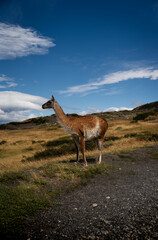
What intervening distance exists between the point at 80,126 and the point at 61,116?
132cm

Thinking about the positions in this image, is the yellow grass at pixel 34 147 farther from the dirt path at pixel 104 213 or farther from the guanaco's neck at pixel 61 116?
the dirt path at pixel 104 213

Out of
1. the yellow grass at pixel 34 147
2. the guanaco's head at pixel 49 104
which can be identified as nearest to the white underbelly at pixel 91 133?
the guanaco's head at pixel 49 104

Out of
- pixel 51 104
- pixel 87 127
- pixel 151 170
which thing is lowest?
pixel 151 170

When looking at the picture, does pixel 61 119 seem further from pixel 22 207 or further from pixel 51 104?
pixel 22 207

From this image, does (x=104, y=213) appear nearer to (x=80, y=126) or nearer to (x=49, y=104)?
(x=80, y=126)

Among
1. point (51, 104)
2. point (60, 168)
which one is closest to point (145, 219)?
point (60, 168)

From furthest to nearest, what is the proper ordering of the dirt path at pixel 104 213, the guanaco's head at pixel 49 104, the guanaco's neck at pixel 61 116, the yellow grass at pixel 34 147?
the yellow grass at pixel 34 147
the guanaco's head at pixel 49 104
the guanaco's neck at pixel 61 116
the dirt path at pixel 104 213

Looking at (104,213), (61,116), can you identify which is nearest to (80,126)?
(61,116)

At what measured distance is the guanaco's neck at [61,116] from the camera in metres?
11.0

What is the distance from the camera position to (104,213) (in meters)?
5.41

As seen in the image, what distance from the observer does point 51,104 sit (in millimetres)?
11492

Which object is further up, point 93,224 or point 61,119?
point 61,119

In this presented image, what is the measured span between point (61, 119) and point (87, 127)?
1613mm

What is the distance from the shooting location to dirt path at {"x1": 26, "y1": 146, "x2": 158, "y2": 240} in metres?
4.40
